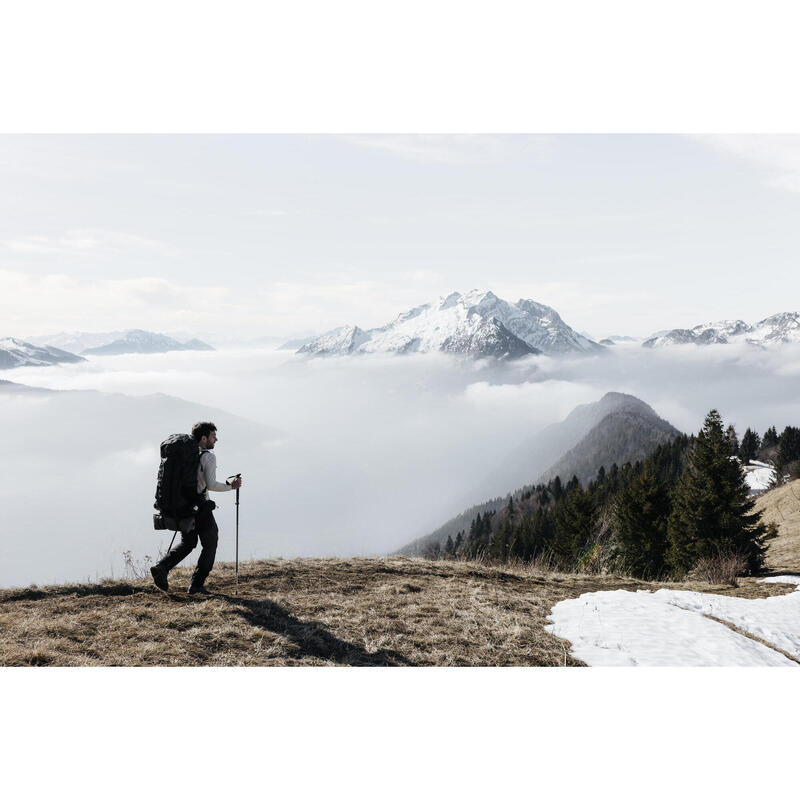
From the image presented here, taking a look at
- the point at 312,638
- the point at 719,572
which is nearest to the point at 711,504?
the point at 719,572

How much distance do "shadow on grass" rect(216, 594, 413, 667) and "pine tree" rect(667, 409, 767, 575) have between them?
24.5 m

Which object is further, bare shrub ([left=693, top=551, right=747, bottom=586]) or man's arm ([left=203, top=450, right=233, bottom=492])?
bare shrub ([left=693, top=551, right=747, bottom=586])

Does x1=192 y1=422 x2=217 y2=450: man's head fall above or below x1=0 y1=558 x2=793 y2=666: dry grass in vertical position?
above

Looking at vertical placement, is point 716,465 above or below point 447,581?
above

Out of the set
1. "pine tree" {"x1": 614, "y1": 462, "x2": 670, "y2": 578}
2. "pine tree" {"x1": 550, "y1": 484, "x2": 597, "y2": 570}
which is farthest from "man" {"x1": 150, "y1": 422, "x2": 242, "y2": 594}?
"pine tree" {"x1": 550, "y1": 484, "x2": 597, "y2": 570}

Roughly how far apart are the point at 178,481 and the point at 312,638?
9.96 feet

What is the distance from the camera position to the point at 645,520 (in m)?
42.3

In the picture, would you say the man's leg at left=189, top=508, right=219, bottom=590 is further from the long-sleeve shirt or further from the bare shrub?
the bare shrub

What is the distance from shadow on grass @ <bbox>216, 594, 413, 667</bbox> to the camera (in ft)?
22.1

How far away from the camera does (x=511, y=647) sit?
7434mm

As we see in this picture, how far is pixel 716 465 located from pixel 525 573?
1930cm

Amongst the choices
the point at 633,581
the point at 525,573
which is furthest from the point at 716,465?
the point at 525,573

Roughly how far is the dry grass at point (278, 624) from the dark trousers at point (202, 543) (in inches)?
18.1

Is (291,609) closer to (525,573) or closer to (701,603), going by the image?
(525,573)
